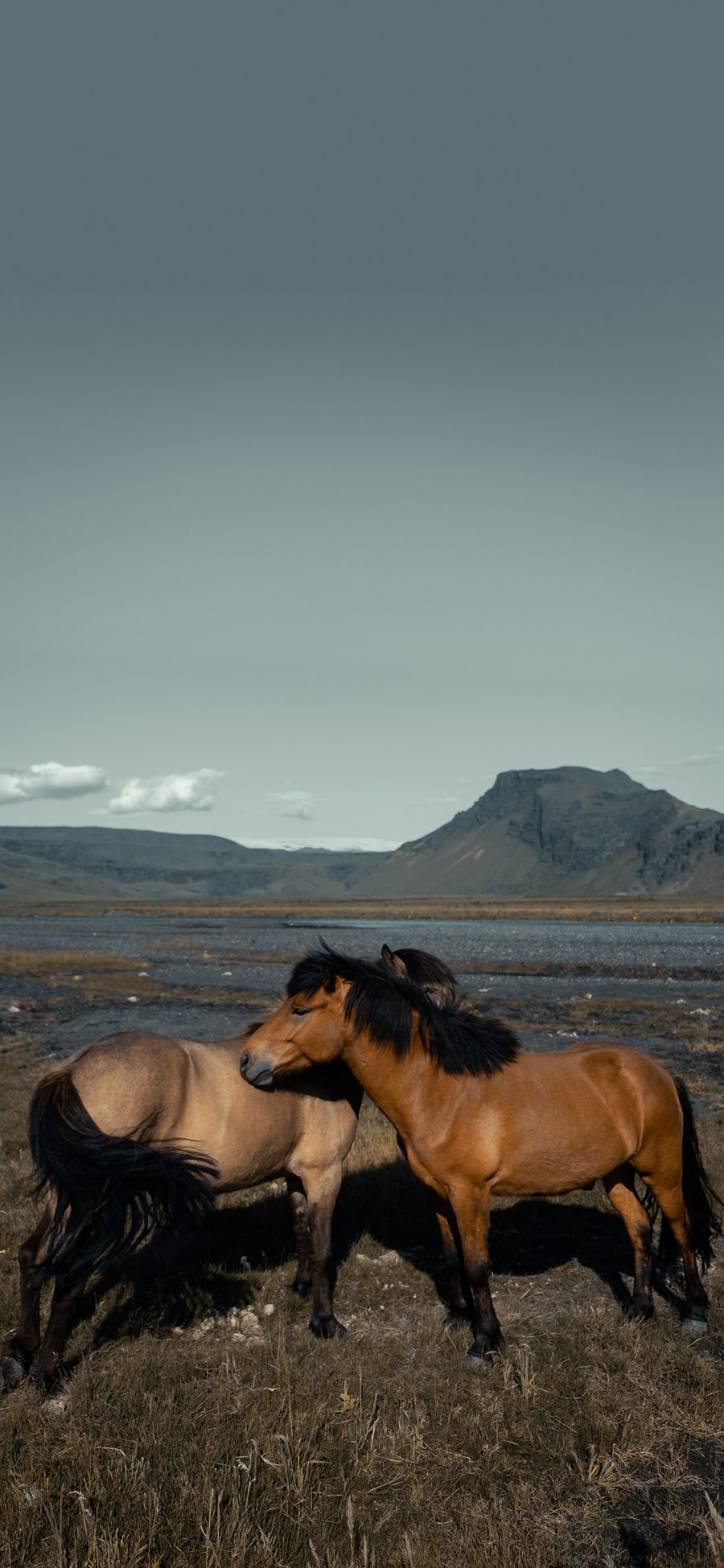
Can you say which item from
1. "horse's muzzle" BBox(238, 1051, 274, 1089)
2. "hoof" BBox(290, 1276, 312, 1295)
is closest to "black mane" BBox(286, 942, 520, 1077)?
"horse's muzzle" BBox(238, 1051, 274, 1089)

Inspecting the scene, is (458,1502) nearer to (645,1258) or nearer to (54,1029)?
(645,1258)

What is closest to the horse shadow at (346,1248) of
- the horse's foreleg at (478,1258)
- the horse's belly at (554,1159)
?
the horse's foreleg at (478,1258)

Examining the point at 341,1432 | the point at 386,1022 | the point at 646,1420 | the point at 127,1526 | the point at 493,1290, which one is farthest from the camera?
the point at 493,1290

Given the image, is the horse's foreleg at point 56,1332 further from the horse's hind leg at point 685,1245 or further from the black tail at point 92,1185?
the horse's hind leg at point 685,1245

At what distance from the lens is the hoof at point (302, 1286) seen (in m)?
6.36

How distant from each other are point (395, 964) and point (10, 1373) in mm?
3308

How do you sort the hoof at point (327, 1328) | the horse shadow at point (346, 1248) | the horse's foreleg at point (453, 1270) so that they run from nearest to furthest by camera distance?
the hoof at point (327, 1328)
the horse's foreleg at point (453, 1270)
the horse shadow at point (346, 1248)

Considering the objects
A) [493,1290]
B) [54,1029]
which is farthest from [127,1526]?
[54,1029]

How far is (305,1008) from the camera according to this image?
552 centimetres

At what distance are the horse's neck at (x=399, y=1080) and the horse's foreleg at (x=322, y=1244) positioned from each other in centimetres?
101

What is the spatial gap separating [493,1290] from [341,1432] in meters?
2.63

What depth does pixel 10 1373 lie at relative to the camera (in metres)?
4.87

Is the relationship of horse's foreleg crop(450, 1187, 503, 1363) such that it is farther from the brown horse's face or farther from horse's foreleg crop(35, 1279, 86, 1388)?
horse's foreleg crop(35, 1279, 86, 1388)

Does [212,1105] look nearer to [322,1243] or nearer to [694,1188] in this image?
[322,1243]
